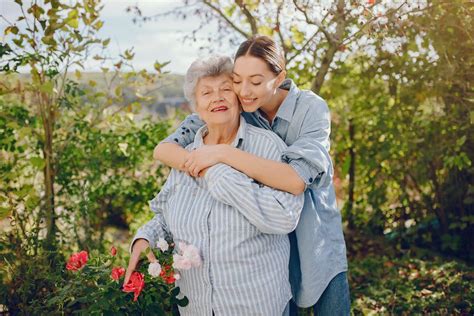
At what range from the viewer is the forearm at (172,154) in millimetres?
2586

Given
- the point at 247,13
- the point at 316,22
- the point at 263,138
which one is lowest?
the point at 263,138

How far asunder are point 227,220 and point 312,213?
0.43 meters

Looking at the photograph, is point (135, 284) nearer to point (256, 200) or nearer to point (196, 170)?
point (196, 170)

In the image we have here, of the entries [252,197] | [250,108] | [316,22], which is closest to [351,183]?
[316,22]

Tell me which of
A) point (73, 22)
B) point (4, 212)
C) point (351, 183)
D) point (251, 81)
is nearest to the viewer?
point (251, 81)

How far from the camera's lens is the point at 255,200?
228 centimetres

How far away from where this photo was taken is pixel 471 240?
18.1 ft

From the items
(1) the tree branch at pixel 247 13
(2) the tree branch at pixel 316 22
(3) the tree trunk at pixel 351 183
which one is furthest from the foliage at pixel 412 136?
(1) the tree branch at pixel 247 13

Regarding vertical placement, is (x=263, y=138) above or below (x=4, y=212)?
above

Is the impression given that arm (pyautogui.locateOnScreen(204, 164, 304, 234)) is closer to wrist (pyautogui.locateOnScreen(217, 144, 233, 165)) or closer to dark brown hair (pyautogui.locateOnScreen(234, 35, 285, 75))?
wrist (pyautogui.locateOnScreen(217, 144, 233, 165))

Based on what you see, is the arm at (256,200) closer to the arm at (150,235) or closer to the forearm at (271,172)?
the forearm at (271,172)

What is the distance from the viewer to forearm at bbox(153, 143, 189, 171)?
2.59 m

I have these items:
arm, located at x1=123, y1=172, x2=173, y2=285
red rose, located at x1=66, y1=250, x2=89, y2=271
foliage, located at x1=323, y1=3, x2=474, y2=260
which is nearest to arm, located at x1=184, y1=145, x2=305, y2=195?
arm, located at x1=123, y1=172, x2=173, y2=285

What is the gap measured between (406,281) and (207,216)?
298 cm
